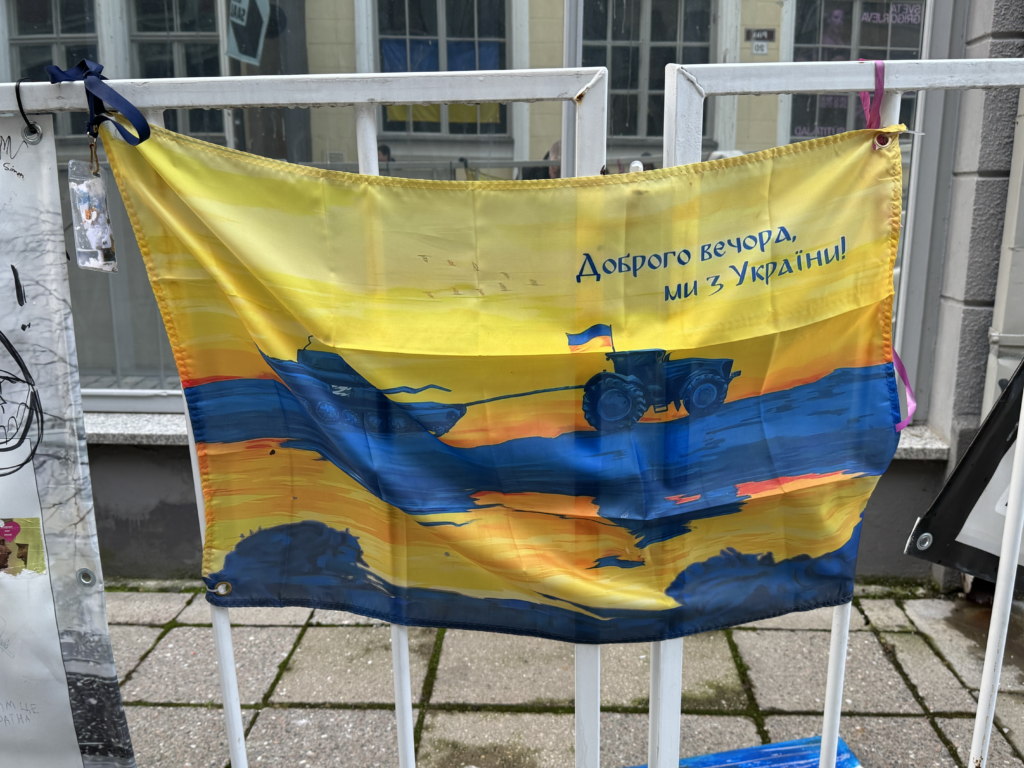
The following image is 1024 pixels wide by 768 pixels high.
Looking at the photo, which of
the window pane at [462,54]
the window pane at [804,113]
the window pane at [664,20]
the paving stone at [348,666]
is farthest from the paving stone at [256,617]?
the window pane at [804,113]

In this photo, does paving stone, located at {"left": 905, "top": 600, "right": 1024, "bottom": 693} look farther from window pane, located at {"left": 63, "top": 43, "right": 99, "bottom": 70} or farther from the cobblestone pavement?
window pane, located at {"left": 63, "top": 43, "right": 99, "bottom": 70}

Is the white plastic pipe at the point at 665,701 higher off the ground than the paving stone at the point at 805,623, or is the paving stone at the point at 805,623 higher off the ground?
the white plastic pipe at the point at 665,701

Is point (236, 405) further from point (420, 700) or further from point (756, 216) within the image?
point (420, 700)

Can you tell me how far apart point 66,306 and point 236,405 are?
40 centimetres

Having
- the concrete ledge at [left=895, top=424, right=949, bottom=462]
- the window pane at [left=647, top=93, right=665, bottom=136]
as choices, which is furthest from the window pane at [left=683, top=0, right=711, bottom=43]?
the concrete ledge at [left=895, top=424, right=949, bottom=462]

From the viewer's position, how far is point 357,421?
1581 mm

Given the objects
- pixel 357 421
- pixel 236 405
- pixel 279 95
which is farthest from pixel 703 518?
pixel 279 95

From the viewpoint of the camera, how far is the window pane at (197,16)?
11.7 ft

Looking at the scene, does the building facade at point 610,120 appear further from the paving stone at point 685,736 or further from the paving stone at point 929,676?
the paving stone at point 685,736

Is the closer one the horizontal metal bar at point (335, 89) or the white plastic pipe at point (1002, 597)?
the horizontal metal bar at point (335, 89)

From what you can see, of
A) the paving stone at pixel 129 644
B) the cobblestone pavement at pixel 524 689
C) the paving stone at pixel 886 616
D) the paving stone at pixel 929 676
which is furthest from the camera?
the paving stone at pixel 886 616

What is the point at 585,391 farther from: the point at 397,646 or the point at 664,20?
the point at 664,20

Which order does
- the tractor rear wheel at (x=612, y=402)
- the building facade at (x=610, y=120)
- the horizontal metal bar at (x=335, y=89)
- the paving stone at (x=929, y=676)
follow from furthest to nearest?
the building facade at (x=610, y=120) < the paving stone at (x=929, y=676) < the tractor rear wheel at (x=612, y=402) < the horizontal metal bar at (x=335, y=89)

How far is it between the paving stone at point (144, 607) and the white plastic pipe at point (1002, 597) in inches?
121
